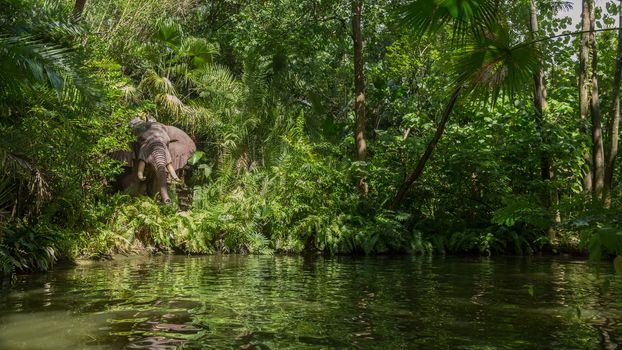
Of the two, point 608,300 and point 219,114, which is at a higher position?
point 219,114

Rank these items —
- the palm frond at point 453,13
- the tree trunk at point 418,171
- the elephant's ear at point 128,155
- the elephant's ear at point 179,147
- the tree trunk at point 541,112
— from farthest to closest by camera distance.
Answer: the elephant's ear at point 179,147 < the tree trunk at point 541,112 < the elephant's ear at point 128,155 < the tree trunk at point 418,171 < the palm frond at point 453,13

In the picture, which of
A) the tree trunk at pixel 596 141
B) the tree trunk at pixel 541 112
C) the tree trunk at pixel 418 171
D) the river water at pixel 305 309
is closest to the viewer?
the river water at pixel 305 309

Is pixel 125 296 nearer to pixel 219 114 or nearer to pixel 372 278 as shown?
pixel 372 278

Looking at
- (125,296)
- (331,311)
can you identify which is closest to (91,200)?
(125,296)

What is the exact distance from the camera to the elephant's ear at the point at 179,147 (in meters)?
14.5

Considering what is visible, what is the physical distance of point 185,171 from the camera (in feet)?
58.4

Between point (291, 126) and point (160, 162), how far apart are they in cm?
519

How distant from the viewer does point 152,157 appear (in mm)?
13953

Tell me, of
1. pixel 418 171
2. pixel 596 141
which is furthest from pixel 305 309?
pixel 596 141

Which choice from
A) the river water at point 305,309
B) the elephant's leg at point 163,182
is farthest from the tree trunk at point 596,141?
the elephant's leg at point 163,182

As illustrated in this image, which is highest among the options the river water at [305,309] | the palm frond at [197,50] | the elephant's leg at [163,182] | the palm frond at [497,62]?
the palm frond at [197,50]

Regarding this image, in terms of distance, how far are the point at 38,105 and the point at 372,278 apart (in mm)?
5316

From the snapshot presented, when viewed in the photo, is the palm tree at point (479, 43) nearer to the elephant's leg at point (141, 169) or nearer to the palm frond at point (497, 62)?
the palm frond at point (497, 62)

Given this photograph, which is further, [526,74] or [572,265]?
[572,265]
